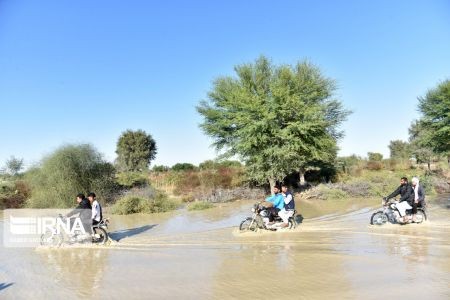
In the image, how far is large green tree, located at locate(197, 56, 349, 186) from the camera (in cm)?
3062

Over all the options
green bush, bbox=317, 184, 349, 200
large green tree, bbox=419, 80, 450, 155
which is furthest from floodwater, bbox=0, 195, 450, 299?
large green tree, bbox=419, 80, 450, 155

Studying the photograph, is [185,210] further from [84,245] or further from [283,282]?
[283,282]

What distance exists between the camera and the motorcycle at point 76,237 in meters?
14.2

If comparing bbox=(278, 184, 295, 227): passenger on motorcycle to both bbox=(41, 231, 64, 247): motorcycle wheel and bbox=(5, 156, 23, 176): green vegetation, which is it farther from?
bbox=(5, 156, 23, 176): green vegetation

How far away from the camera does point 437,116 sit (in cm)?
3434

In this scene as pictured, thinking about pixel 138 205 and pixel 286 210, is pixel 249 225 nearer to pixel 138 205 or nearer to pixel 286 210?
pixel 286 210

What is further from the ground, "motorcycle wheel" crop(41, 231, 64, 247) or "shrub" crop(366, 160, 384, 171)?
"shrub" crop(366, 160, 384, 171)

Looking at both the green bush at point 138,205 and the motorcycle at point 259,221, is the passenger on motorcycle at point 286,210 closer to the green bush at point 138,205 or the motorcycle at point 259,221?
the motorcycle at point 259,221

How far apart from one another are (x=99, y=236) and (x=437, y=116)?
93.4ft

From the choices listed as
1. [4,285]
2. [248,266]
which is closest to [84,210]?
[4,285]

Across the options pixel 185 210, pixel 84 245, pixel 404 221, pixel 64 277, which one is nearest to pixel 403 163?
pixel 185 210

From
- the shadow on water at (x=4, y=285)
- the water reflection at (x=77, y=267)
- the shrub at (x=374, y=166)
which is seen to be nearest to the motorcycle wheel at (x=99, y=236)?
the water reflection at (x=77, y=267)

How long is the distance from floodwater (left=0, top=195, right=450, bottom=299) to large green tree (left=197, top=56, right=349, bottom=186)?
557 inches

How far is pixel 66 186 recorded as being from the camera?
2684 cm
